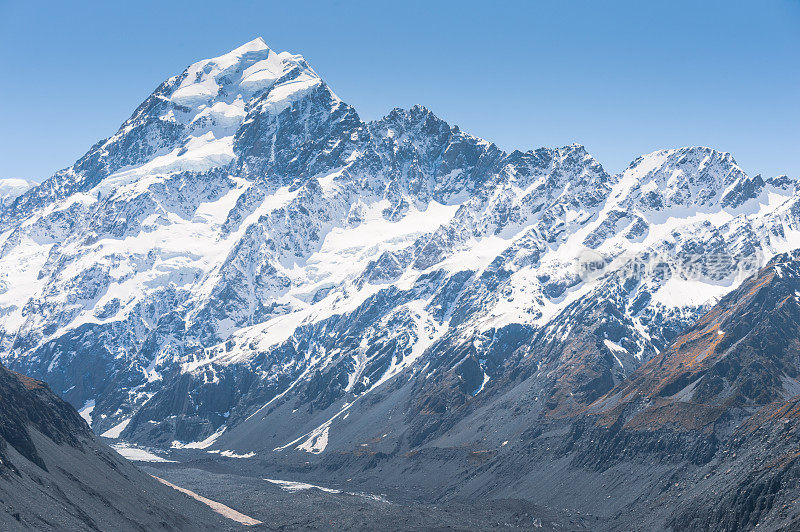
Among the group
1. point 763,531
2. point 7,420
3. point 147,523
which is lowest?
point 763,531

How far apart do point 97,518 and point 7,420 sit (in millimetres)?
29531

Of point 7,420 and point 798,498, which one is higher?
point 7,420

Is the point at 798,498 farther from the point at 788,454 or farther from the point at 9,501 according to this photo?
the point at 9,501

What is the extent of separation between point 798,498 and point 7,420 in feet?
513

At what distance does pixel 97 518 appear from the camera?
18138 cm

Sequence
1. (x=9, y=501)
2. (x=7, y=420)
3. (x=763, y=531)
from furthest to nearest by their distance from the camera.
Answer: (x=7, y=420) → (x=763, y=531) → (x=9, y=501)

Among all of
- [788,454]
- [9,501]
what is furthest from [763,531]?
[9,501]

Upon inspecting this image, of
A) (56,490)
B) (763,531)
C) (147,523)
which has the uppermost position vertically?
(56,490)

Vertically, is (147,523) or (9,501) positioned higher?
(9,501)

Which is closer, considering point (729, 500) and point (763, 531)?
point (763, 531)

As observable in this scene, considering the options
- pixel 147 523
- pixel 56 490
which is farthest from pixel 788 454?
pixel 56 490

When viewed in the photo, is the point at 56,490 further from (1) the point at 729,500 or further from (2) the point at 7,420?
(1) the point at 729,500

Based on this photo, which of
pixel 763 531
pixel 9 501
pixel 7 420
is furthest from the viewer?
pixel 7 420

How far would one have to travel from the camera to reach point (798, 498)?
181m
